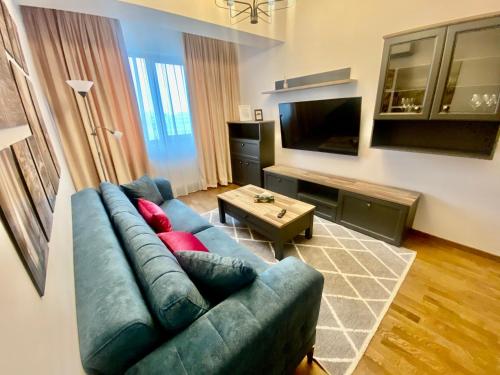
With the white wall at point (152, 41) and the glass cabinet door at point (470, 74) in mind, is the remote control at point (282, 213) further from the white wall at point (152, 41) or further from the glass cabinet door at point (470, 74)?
the white wall at point (152, 41)

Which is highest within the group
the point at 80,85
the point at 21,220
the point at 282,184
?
the point at 80,85

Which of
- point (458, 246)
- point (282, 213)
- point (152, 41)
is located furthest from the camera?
point (152, 41)

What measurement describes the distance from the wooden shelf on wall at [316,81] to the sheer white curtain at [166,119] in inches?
58.2

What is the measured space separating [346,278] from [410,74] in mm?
2018

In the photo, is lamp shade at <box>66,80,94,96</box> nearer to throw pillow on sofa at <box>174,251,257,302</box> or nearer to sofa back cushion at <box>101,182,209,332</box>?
sofa back cushion at <box>101,182,209,332</box>

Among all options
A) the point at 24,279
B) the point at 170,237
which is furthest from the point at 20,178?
the point at 170,237

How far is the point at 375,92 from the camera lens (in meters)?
2.49

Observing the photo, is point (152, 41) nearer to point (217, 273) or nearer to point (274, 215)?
point (274, 215)

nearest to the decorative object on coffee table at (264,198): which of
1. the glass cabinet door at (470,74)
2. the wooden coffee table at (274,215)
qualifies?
the wooden coffee table at (274,215)

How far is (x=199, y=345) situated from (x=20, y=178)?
2.63 ft

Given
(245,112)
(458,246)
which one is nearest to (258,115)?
(245,112)

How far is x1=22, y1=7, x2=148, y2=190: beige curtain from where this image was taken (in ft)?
7.92

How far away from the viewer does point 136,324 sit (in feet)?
2.39

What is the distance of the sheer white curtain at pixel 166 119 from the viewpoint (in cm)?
329
